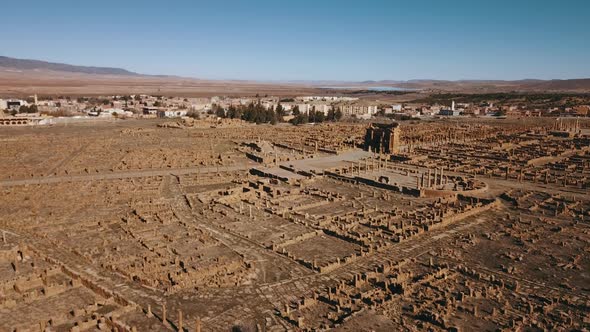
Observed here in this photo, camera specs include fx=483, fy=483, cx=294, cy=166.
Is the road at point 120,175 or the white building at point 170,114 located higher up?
the white building at point 170,114

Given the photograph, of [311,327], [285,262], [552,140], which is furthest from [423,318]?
[552,140]

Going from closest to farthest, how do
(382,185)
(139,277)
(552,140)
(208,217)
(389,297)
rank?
(389,297) < (139,277) < (208,217) < (382,185) < (552,140)

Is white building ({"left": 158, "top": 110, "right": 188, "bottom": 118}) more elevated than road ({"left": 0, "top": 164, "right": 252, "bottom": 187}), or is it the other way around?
white building ({"left": 158, "top": 110, "right": 188, "bottom": 118})

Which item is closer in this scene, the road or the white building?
the road

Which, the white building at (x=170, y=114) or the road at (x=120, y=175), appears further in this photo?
the white building at (x=170, y=114)

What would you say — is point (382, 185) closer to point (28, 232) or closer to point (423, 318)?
point (423, 318)

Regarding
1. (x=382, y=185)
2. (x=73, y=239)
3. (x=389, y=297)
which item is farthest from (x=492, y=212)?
(x=73, y=239)

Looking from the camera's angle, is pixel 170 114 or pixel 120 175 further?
pixel 170 114

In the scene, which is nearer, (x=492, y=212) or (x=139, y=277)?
(x=139, y=277)

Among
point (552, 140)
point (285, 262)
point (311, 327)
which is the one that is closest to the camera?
point (311, 327)

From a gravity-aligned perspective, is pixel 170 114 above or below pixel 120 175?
above
